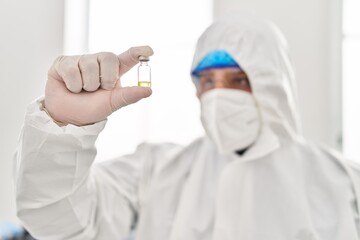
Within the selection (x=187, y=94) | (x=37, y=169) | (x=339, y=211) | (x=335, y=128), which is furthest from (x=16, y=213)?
(x=335, y=128)

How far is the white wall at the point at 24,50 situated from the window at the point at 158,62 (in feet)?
0.55

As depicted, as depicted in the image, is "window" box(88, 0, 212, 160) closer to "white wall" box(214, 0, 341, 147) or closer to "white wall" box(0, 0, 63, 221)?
"white wall" box(0, 0, 63, 221)

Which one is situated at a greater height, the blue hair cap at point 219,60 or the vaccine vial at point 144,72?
the blue hair cap at point 219,60

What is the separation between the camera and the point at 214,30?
1.18 m

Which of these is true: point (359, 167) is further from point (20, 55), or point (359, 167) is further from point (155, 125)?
point (20, 55)

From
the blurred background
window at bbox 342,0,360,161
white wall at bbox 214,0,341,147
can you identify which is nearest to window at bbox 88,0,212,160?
the blurred background

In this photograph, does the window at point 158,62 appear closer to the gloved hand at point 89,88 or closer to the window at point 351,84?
the gloved hand at point 89,88

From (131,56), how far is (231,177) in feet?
1.79

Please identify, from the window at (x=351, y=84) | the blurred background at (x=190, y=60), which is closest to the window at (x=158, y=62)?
the blurred background at (x=190, y=60)

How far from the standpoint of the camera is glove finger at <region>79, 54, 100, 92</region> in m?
0.61

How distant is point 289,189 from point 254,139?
158 millimetres

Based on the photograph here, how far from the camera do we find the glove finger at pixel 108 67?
62cm

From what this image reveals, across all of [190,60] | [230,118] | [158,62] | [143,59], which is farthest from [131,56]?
[190,60]

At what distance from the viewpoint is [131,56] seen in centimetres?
62
